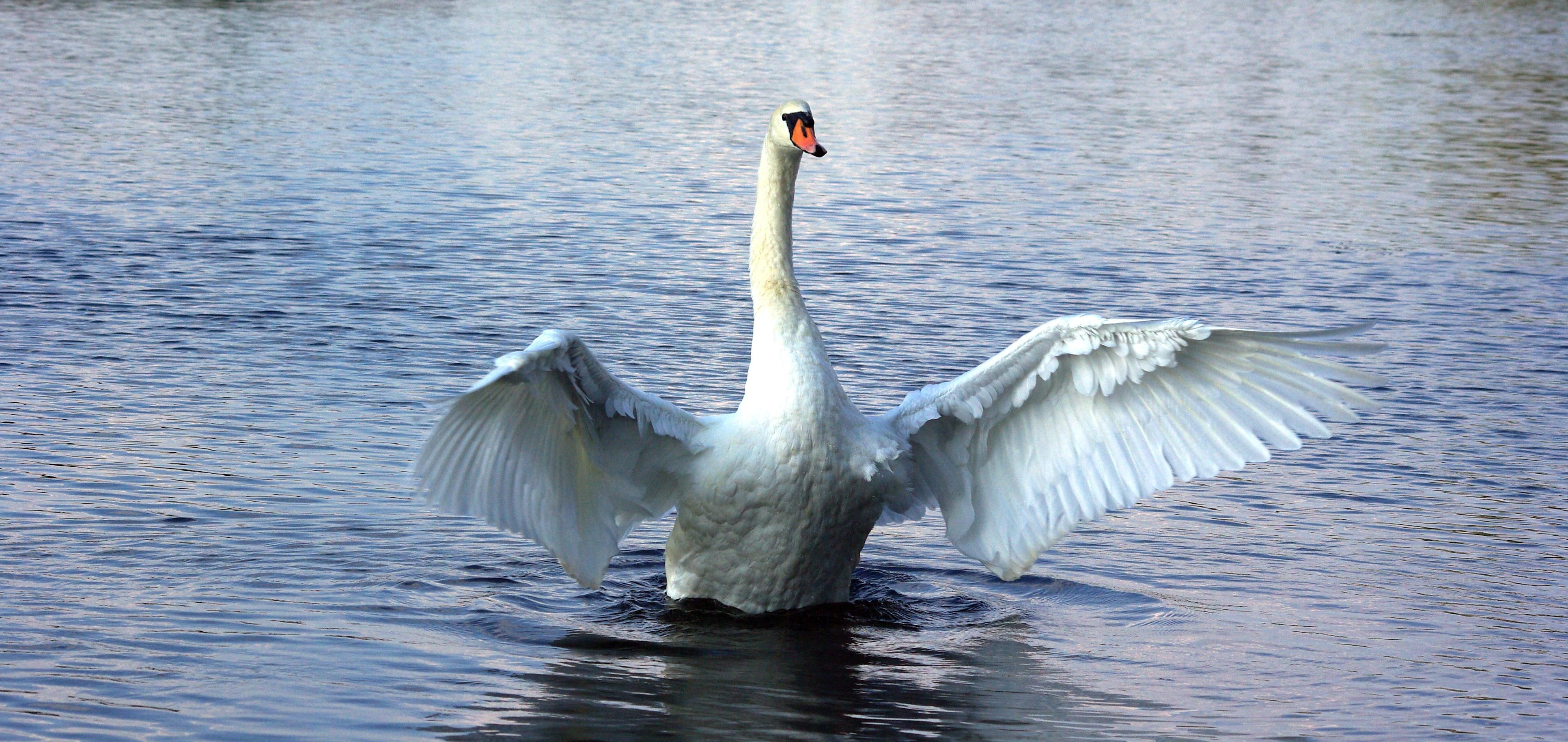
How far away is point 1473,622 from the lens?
8.21 meters

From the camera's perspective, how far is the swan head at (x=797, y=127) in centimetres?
785

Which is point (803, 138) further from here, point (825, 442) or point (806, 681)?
point (806, 681)

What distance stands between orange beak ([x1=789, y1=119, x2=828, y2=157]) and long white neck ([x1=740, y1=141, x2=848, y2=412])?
0.32 feet

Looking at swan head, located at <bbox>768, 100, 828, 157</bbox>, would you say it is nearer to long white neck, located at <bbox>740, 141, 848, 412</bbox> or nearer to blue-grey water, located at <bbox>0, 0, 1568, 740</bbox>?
long white neck, located at <bbox>740, 141, 848, 412</bbox>

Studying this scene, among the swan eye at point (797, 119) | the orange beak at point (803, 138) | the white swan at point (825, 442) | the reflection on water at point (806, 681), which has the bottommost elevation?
the reflection on water at point (806, 681)

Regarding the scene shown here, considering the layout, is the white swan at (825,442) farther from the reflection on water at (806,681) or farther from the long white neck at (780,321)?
the reflection on water at (806,681)

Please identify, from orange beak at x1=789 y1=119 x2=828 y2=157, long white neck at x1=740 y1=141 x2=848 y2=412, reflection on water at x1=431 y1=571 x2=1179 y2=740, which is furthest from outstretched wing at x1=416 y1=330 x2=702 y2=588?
orange beak at x1=789 y1=119 x2=828 y2=157

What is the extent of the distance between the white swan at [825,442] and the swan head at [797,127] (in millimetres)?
11

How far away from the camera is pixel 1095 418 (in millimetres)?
7668

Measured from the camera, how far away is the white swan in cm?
708

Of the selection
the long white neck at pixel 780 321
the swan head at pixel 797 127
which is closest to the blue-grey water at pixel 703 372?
the long white neck at pixel 780 321

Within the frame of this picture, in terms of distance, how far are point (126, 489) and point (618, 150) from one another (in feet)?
47.3

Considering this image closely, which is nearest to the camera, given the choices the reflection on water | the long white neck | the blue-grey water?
the reflection on water

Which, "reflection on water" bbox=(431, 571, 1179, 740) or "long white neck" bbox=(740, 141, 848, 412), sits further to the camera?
"long white neck" bbox=(740, 141, 848, 412)
